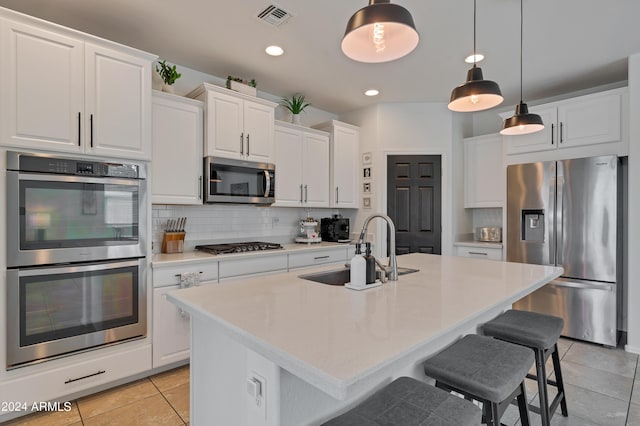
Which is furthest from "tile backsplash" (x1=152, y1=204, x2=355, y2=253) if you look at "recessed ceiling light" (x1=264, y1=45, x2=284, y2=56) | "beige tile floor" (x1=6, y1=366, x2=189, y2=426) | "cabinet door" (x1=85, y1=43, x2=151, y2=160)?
"recessed ceiling light" (x1=264, y1=45, x2=284, y2=56)

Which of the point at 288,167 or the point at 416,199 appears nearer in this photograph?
the point at 288,167

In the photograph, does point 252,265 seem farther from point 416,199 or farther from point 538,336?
point 416,199

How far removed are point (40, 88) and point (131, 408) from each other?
83.5 inches

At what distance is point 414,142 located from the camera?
14.4 ft

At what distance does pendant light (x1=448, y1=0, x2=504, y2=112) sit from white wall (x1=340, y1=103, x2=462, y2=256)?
7.56 feet

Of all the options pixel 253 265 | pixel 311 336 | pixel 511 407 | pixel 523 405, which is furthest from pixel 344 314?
pixel 253 265

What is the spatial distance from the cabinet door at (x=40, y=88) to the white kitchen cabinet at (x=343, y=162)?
2.72 meters

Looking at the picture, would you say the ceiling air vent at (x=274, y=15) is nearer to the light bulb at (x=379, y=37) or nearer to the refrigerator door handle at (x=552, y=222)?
the light bulb at (x=379, y=37)

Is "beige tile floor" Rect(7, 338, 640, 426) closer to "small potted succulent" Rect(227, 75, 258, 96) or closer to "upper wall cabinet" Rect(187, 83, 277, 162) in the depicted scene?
"upper wall cabinet" Rect(187, 83, 277, 162)

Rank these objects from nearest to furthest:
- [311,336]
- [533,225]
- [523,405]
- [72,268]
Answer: [311,336] < [523,405] < [72,268] < [533,225]

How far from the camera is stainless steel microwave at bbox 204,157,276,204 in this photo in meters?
3.09

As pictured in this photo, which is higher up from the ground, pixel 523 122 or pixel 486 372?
pixel 523 122

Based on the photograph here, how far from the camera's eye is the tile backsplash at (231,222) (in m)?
3.17

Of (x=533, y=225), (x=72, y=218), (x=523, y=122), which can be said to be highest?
(x=523, y=122)
